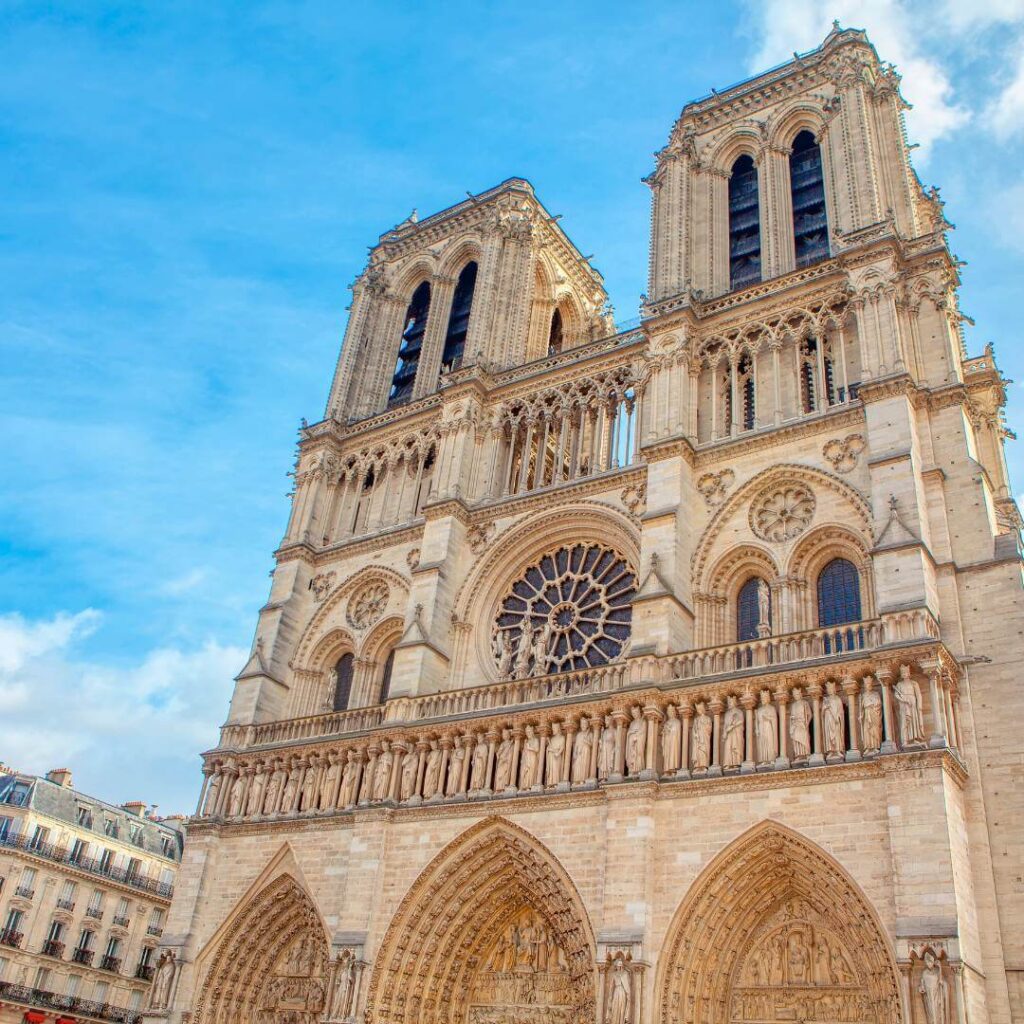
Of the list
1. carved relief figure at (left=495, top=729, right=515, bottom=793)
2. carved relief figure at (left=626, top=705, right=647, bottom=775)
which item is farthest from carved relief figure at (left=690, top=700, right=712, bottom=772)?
carved relief figure at (left=495, top=729, right=515, bottom=793)

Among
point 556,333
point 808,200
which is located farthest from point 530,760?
point 556,333

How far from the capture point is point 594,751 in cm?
1580

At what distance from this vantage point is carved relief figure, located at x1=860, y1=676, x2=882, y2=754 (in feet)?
44.1

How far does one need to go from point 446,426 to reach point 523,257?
5644 mm

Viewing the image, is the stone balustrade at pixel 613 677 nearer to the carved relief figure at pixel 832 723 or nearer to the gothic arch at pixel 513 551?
the carved relief figure at pixel 832 723

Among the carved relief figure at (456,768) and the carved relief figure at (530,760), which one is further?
the carved relief figure at (456,768)

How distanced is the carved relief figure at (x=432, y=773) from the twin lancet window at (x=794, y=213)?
11.1 metres

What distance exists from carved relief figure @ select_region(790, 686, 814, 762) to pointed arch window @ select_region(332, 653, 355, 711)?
987cm

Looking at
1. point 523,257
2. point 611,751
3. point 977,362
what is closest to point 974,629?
point 611,751

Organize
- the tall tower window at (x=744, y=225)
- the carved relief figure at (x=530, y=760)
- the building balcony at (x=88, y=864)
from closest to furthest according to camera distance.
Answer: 1. the carved relief figure at (x=530, y=760)
2. the tall tower window at (x=744, y=225)
3. the building balcony at (x=88, y=864)

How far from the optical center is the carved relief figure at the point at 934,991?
37.4 ft

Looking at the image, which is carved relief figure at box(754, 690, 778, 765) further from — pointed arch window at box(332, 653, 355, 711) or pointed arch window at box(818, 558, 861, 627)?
pointed arch window at box(332, 653, 355, 711)

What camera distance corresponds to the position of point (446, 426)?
73.2 ft

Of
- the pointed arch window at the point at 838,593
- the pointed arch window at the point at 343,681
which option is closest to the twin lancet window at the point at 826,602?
the pointed arch window at the point at 838,593
